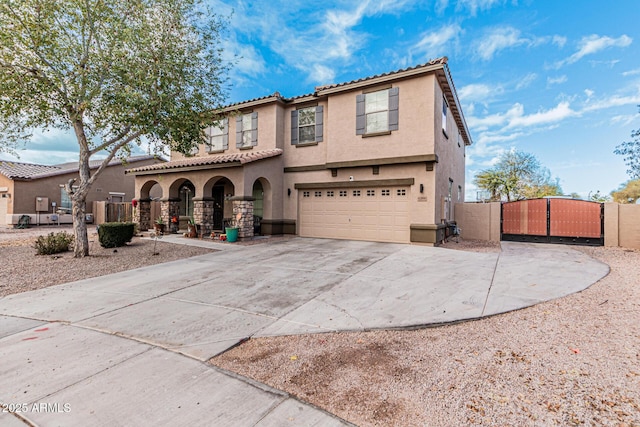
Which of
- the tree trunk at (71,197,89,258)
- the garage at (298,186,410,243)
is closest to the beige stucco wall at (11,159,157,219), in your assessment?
the tree trunk at (71,197,89,258)

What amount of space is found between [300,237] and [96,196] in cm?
1777

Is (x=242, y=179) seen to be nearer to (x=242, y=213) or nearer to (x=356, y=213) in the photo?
(x=242, y=213)

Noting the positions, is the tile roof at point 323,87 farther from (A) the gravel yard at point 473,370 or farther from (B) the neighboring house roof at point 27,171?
(A) the gravel yard at point 473,370

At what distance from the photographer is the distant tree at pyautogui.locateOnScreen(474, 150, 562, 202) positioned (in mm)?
25688

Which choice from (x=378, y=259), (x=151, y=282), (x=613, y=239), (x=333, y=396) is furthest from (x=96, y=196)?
(x=613, y=239)

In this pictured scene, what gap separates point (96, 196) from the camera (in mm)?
21234

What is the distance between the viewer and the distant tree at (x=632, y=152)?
1387 centimetres

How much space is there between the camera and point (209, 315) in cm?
436

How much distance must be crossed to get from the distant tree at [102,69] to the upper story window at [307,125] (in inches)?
200

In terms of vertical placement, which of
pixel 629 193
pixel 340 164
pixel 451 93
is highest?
pixel 451 93

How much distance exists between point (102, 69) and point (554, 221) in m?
17.3

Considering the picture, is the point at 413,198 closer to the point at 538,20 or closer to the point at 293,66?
the point at 538,20

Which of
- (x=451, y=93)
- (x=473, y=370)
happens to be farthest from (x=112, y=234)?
(x=451, y=93)

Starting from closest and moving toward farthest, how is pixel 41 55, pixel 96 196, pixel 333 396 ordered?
1. pixel 333 396
2. pixel 41 55
3. pixel 96 196
